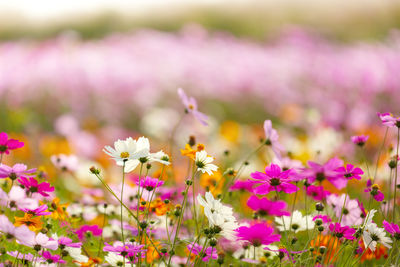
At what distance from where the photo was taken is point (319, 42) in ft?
18.3

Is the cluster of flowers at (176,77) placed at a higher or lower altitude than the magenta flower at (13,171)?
higher

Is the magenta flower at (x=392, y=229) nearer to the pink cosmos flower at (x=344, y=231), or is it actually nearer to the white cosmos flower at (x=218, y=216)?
the pink cosmos flower at (x=344, y=231)

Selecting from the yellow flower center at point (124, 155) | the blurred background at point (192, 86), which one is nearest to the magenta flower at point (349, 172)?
the yellow flower center at point (124, 155)

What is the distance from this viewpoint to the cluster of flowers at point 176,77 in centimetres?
395

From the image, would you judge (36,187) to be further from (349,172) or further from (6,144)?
(349,172)

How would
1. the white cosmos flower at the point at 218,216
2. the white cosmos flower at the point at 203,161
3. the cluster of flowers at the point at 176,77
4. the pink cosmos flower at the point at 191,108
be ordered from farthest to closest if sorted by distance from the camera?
1. the cluster of flowers at the point at 176,77
2. the pink cosmos flower at the point at 191,108
3. the white cosmos flower at the point at 203,161
4. the white cosmos flower at the point at 218,216

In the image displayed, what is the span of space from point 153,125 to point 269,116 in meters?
2.10

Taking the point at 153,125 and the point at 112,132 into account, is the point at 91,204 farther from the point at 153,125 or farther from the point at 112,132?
the point at 112,132

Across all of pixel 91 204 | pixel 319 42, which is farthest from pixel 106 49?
pixel 91 204

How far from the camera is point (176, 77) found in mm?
4523

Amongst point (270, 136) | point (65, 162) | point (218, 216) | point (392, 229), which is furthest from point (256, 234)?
point (65, 162)

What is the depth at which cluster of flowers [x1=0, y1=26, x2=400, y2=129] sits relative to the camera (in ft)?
13.0

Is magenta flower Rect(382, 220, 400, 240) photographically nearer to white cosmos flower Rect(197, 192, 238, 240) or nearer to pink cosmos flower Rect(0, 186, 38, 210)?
white cosmos flower Rect(197, 192, 238, 240)

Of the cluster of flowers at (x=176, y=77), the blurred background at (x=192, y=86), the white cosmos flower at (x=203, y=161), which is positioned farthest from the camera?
the cluster of flowers at (x=176, y=77)
